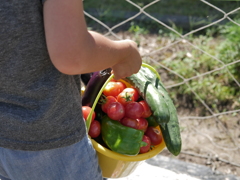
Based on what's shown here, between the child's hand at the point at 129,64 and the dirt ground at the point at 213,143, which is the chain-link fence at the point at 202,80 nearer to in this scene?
the dirt ground at the point at 213,143

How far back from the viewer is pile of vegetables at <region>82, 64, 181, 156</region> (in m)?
1.14

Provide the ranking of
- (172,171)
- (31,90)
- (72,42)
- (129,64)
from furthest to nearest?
(172,171) → (129,64) → (31,90) → (72,42)

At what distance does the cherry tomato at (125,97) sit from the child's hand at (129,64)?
156mm

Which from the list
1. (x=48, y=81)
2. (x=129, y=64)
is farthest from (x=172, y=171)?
(x=48, y=81)

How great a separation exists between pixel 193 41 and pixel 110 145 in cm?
164

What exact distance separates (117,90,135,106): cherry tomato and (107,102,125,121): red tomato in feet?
0.11

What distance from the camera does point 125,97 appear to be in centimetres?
122

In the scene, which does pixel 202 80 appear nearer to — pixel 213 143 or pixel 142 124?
pixel 213 143

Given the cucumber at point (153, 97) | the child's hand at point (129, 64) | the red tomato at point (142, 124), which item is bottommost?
the red tomato at point (142, 124)

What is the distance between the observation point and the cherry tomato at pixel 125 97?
1.21 m

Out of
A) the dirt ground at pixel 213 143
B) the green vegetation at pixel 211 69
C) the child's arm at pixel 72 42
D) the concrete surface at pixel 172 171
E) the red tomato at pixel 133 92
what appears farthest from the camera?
the green vegetation at pixel 211 69

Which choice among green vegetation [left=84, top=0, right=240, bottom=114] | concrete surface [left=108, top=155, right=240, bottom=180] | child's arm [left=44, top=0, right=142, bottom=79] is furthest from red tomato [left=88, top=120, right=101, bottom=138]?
green vegetation [left=84, top=0, right=240, bottom=114]

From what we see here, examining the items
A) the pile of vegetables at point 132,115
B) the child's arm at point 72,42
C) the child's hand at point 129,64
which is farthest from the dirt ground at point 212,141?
the child's arm at point 72,42

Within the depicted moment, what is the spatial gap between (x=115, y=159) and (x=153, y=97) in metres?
0.22
